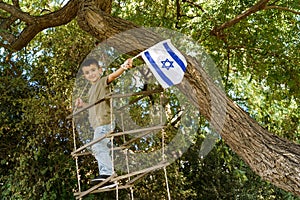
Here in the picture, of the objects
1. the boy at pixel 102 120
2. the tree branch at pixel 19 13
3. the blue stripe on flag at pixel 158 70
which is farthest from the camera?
the tree branch at pixel 19 13

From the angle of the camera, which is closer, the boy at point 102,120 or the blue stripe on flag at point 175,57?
the blue stripe on flag at point 175,57

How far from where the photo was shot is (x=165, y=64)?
8.61ft

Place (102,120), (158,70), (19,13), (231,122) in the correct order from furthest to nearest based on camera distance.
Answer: (19,13), (231,122), (102,120), (158,70)

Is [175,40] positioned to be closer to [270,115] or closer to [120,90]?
[120,90]

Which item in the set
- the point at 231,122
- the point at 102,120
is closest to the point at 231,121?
the point at 231,122

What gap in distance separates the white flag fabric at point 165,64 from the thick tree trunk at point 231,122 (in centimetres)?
56

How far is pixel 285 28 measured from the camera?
16.5ft

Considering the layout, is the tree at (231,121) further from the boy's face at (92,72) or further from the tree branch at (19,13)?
the tree branch at (19,13)

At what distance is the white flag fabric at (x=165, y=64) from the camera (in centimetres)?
258

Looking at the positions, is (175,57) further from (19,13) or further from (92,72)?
(19,13)

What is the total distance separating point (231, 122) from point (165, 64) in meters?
0.76

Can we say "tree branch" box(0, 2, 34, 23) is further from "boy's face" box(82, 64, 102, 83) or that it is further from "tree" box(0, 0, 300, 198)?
"boy's face" box(82, 64, 102, 83)

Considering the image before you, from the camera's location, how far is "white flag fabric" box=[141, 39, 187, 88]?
102 inches

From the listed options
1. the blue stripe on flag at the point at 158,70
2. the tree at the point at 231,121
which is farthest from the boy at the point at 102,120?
the tree at the point at 231,121
